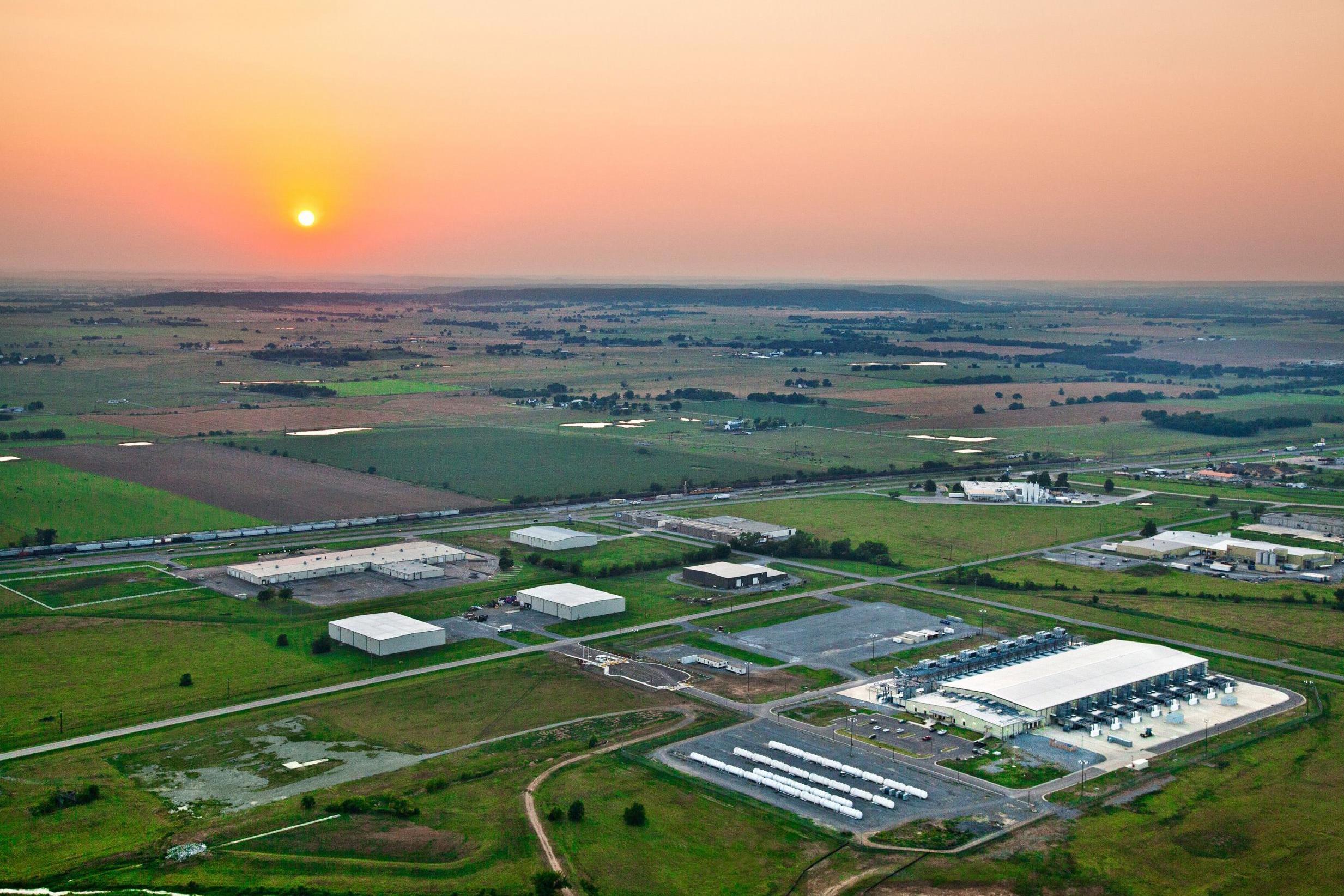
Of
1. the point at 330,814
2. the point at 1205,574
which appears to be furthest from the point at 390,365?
the point at 330,814

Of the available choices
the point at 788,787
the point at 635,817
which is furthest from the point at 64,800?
the point at 788,787

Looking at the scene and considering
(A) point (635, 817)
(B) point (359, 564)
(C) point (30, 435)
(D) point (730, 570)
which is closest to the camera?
(A) point (635, 817)

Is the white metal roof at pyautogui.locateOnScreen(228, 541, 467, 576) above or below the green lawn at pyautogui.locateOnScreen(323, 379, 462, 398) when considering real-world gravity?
below

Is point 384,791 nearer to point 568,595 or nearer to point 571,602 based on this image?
point 571,602

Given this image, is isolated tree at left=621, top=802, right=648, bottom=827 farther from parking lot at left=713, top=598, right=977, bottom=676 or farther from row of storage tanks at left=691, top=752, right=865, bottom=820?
parking lot at left=713, top=598, right=977, bottom=676

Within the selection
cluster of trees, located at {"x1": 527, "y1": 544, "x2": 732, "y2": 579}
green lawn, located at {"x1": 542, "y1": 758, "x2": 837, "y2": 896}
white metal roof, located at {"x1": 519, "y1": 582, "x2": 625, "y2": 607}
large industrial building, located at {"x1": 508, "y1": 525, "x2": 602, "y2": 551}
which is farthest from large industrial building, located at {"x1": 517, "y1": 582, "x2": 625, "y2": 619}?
green lawn, located at {"x1": 542, "y1": 758, "x2": 837, "y2": 896}

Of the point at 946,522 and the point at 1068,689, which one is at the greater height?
the point at 1068,689
